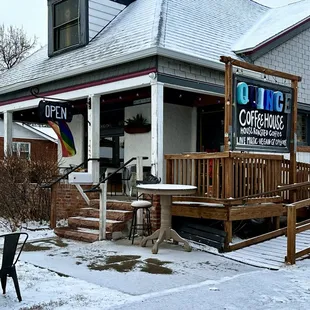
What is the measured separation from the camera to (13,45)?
1559 inches

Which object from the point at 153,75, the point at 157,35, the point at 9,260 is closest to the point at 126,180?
the point at 153,75

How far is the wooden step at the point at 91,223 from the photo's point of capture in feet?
29.8

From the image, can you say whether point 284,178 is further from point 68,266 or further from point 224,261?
point 68,266

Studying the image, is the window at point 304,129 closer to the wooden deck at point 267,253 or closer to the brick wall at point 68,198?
the wooden deck at point 267,253

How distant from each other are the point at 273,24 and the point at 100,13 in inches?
205

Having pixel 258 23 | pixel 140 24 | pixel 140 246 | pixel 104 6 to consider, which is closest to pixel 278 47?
pixel 258 23

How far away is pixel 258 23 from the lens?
14.6 metres

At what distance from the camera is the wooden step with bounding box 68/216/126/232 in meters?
9.09

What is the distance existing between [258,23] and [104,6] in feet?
16.2

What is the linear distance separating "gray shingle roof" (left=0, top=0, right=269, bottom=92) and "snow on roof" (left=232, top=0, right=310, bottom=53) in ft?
0.85

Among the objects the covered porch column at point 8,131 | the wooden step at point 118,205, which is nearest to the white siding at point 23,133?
the covered porch column at point 8,131

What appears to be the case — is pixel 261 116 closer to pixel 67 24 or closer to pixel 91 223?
pixel 91 223

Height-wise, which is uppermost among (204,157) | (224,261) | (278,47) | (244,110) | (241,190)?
(278,47)

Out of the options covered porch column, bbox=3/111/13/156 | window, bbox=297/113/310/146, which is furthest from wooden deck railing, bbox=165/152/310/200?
covered porch column, bbox=3/111/13/156
